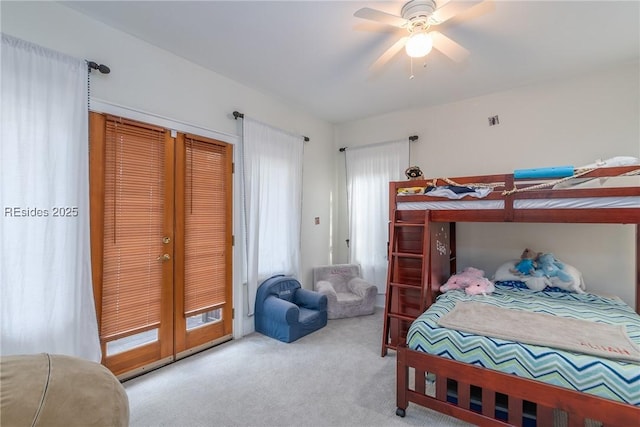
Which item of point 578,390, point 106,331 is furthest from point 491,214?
point 106,331

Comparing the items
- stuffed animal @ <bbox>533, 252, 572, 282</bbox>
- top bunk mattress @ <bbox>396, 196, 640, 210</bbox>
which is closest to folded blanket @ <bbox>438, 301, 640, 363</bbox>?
top bunk mattress @ <bbox>396, 196, 640, 210</bbox>

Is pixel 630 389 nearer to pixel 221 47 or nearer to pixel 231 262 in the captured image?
pixel 231 262

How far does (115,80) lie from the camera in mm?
2385

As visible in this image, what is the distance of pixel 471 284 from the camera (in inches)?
114

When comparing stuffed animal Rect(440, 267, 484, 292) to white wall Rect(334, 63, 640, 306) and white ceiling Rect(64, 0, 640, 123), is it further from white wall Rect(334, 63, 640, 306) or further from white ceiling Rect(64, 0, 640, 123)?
white ceiling Rect(64, 0, 640, 123)

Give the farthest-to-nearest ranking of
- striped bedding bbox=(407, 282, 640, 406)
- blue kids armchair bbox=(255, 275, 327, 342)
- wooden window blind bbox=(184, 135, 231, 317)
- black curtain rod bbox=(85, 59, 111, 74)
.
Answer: blue kids armchair bbox=(255, 275, 327, 342), wooden window blind bbox=(184, 135, 231, 317), black curtain rod bbox=(85, 59, 111, 74), striped bedding bbox=(407, 282, 640, 406)

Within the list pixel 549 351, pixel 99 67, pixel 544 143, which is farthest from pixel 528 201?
pixel 99 67

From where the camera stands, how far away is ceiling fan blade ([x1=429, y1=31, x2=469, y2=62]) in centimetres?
226

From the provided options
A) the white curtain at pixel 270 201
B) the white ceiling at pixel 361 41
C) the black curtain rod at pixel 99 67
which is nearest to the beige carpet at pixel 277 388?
the white curtain at pixel 270 201

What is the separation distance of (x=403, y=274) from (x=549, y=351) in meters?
1.43

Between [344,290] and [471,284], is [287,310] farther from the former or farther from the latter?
[471,284]

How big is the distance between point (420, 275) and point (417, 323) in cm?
86

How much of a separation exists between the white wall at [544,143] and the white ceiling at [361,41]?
8.7 inches

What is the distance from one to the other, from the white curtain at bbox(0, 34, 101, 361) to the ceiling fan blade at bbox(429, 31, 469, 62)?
9.12ft
